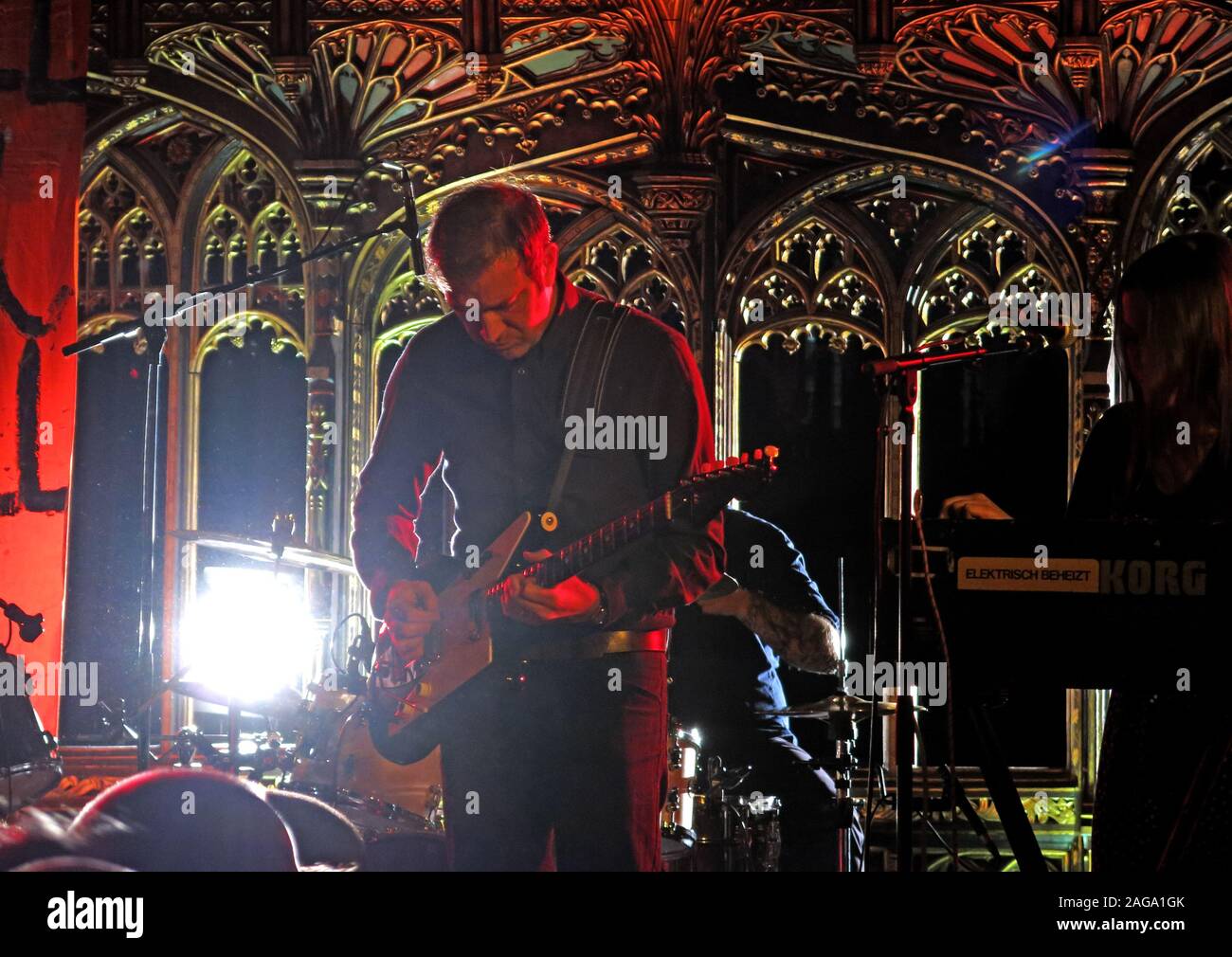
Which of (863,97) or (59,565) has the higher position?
(863,97)

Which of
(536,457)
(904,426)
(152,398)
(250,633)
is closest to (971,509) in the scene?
(904,426)

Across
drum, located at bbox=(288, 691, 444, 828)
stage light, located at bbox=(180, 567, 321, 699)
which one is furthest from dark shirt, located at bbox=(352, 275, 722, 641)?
stage light, located at bbox=(180, 567, 321, 699)

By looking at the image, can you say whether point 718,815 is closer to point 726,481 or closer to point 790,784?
point 790,784

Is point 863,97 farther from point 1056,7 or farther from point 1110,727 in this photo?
point 1110,727

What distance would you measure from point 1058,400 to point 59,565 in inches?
134

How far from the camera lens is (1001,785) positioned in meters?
2.88

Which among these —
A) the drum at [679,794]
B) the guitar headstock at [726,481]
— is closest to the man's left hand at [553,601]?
the guitar headstock at [726,481]

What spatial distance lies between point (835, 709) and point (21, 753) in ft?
8.08

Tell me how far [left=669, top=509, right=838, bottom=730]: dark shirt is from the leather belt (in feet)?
3.29

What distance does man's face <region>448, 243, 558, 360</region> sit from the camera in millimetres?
4098

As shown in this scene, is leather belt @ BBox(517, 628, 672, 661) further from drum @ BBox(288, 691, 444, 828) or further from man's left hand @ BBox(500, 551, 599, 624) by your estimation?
drum @ BBox(288, 691, 444, 828)

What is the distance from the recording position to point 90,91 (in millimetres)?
5078
